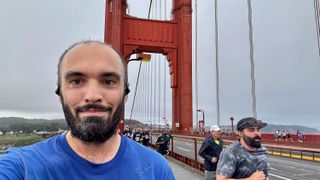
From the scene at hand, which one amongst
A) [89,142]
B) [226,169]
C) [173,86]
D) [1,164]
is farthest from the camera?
[173,86]

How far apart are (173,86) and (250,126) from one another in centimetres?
1553

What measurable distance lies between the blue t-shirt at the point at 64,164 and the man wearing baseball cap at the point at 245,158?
1.89m

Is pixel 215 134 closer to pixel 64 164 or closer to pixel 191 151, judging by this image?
pixel 191 151

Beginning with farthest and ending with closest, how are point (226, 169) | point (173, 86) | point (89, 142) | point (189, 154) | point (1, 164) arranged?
point (173, 86) < point (189, 154) < point (226, 169) < point (89, 142) < point (1, 164)

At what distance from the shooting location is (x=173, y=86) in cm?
1852

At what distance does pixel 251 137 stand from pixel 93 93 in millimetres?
2254

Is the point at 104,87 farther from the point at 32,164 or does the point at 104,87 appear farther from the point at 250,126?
the point at 250,126

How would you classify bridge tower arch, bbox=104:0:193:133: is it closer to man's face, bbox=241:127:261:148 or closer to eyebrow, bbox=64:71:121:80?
man's face, bbox=241:127:261:148

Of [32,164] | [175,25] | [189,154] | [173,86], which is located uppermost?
[175,25]

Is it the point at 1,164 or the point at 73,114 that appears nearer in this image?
the point at 1,164


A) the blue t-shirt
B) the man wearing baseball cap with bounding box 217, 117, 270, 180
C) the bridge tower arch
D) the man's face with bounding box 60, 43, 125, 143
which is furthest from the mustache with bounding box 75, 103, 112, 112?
the bridge tower arch

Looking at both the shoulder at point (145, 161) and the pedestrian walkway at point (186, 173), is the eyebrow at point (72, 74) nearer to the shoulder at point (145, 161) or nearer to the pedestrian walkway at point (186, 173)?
the shoulder at point (145, 161)

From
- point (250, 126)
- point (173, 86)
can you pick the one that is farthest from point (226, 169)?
point (173, 86)

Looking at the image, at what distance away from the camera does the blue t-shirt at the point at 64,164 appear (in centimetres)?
86
